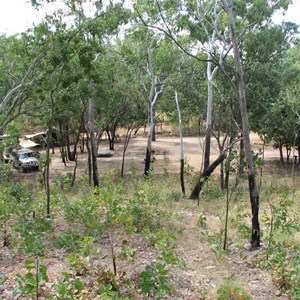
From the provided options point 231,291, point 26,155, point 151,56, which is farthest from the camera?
point 26,155

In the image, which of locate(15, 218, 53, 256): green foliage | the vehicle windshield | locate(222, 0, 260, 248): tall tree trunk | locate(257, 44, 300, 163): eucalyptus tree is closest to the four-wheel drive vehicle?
the vehicle windshield

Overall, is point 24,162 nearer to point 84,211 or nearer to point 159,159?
point 159,159

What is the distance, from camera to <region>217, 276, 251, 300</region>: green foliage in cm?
586

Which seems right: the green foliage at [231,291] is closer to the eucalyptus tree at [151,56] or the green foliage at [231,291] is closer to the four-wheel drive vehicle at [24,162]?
the eucalyptus tree at [151,56]

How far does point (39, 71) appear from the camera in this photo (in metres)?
11.6

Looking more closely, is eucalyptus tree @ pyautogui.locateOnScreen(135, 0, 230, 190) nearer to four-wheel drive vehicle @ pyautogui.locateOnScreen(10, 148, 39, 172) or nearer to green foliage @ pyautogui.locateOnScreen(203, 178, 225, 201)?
green foliage @ pyautogui.locateOnScreen(203, 178, 225, 201)

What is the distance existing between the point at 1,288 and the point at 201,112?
567 inches

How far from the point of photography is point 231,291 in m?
6.04

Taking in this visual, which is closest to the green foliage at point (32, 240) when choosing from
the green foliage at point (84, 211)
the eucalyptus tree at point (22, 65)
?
the green foliage at point (84, 211)

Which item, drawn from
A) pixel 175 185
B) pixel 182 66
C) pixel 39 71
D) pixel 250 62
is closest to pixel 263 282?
pixel 39 71

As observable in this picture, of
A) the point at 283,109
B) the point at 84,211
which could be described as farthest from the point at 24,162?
the point at 84,211

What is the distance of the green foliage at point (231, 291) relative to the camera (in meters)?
5.86

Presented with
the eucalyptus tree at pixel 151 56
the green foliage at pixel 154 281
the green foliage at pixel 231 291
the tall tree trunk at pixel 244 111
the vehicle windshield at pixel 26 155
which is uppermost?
the eucalyptus tree at pixel 151 56

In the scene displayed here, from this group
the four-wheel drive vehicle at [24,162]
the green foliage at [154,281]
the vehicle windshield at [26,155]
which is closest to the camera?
the green foliage at [154,281]
